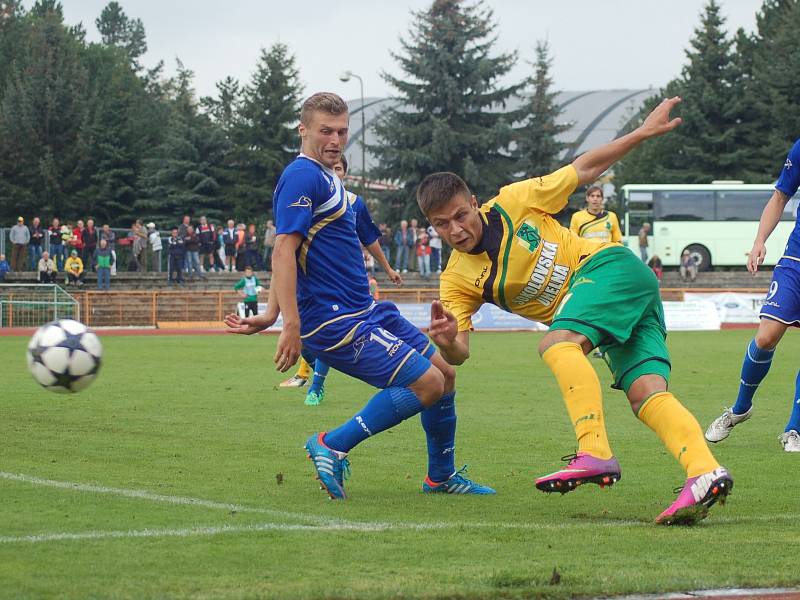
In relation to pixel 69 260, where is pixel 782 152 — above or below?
above

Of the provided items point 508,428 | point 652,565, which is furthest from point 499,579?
point 508,428

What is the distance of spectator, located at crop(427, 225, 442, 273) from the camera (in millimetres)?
43156

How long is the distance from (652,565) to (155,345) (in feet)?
72.6

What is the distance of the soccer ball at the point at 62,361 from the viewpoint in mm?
7184

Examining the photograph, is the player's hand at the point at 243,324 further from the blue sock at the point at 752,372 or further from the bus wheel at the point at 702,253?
the bus wheel at the point at 702,253

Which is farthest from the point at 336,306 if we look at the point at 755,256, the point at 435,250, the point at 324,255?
the point at 435,250

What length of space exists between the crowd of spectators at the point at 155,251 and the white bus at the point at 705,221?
8.97 metres

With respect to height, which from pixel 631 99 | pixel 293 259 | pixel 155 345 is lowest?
pixel 155 345

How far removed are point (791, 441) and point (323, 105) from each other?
4.58 meters

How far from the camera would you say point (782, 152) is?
184 feet

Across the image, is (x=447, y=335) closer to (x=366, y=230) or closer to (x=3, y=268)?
(x=366, y=230)

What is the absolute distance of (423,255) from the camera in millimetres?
42781

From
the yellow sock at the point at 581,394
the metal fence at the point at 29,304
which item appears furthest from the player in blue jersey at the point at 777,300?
the metal fence at the point at 29,304

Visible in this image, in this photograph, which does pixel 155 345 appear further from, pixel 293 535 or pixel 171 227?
pixel 171 227
